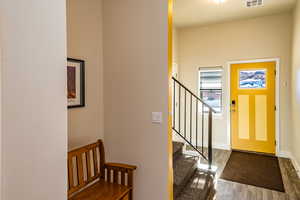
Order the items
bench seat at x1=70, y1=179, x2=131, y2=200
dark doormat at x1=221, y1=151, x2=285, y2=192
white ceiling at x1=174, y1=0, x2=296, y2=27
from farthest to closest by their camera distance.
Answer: white ceiling at x1=174, y1=0, x2=296, y2=27 < dark doormat at x1=221, y1=151, x2=285, y2=192 < bench seat at x1=70, y1=179, x2=131, y2=200

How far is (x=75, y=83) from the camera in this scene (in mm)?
1943

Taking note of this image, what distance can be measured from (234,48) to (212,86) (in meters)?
1.03

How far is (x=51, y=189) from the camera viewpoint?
3.13 feet

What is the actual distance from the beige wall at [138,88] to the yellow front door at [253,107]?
3.24m

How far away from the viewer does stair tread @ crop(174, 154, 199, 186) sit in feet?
8.37

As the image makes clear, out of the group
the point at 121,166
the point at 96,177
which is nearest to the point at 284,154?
the point at 121,166

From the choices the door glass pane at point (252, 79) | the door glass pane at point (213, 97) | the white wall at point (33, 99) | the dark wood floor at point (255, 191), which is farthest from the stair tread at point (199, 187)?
the door glass pane at point (252, 79)

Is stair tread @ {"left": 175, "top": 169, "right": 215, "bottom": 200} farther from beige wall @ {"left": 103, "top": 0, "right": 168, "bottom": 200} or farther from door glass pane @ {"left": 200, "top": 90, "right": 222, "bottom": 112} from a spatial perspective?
door glass pane @ {"left": 200, "top": 90, "right": 222, "bottom": 112}

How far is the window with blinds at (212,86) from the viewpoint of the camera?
4.70m

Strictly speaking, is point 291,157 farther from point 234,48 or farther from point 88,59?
point 88,59

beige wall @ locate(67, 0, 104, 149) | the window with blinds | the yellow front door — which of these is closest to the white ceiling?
the yellow front door

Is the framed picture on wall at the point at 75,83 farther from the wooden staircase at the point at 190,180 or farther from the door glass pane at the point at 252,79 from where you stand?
the door glass pane at the point at 252,79

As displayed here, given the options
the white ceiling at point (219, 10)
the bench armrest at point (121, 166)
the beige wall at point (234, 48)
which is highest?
the white ceiling at point (219, 10)

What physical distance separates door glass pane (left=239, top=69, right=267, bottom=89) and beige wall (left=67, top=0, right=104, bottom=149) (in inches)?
141
